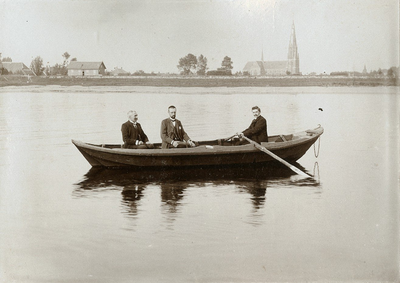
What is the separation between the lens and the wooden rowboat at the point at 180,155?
974cm

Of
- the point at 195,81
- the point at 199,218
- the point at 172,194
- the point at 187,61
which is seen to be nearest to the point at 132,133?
the point at 172,194

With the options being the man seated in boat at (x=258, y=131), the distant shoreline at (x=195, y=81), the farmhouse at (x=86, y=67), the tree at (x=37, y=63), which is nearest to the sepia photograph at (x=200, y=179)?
the man seated in boat at (x=258, y=131)

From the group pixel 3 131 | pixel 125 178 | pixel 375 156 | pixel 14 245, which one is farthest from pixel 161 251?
pixel 3 131

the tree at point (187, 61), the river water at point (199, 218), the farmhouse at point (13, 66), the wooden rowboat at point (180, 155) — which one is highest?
the tree at point (187, 61)

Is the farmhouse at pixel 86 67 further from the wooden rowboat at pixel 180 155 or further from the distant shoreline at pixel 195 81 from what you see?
the wooden rowboat at pixel 180 155

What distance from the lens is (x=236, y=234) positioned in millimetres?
7129

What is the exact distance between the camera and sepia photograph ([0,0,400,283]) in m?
6.56

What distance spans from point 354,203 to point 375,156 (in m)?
4.12

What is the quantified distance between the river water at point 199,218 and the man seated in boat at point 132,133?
→ 764 millimetres

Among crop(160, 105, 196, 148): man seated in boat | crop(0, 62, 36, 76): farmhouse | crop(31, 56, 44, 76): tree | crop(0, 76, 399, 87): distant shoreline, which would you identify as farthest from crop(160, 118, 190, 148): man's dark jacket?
crop(0, 76, 399, 87): distant shoreline

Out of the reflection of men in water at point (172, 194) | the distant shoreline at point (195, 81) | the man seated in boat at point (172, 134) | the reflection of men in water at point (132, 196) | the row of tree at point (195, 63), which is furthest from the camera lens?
the distant shoreline at point (195, 81)

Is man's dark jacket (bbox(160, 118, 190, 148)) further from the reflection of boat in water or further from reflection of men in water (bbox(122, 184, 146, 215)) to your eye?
reflection of men in water (bbox(122, 184, 146, 215))

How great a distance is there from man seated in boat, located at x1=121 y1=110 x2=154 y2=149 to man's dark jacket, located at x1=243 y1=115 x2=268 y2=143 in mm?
2399

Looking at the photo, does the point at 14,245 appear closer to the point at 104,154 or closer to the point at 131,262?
the point at 131,262
